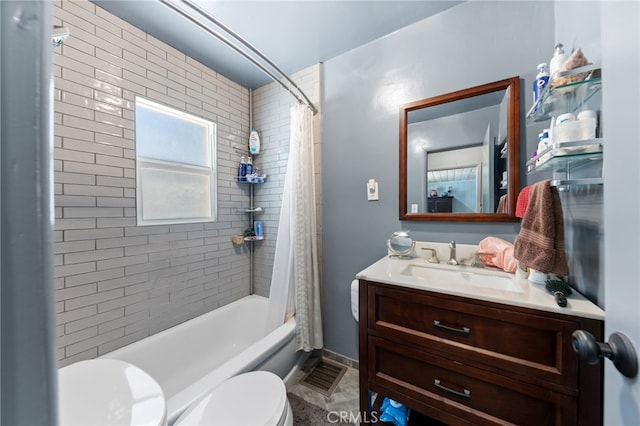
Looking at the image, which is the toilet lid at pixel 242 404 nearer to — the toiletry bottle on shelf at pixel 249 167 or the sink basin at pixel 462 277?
the sink basin at pixel 462 277

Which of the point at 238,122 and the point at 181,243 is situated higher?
the point at 238,122

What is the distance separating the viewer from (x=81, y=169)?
1286 millimetres

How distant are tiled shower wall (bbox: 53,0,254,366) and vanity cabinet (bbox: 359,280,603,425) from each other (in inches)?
56.6

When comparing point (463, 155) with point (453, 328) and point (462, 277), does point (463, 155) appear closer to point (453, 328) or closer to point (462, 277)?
point (462, 277)

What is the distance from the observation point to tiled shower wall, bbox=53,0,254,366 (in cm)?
124

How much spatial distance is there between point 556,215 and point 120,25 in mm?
2510

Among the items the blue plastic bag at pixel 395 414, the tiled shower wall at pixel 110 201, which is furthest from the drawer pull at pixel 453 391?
the tiled shower wall at pixel 110 201

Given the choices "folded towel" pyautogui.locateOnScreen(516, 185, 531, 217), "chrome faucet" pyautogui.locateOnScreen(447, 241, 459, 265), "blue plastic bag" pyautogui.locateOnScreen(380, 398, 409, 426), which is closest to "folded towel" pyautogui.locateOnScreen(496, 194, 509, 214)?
"folded towel" pyautogui.locateOnScreen(516, 185, 531, 217)

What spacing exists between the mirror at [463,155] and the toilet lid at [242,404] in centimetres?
122

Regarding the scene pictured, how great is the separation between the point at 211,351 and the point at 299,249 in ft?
3.70

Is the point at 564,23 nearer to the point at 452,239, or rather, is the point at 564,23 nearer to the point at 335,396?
the point at 452,239

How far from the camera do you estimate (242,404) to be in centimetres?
100

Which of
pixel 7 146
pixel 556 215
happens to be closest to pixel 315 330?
pixel 556 215

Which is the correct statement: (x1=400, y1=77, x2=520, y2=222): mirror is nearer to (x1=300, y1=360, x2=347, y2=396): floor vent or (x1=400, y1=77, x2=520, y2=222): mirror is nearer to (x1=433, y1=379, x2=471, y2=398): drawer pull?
(x1=433, y1=379, x2=471, y2=398): drawer pull
